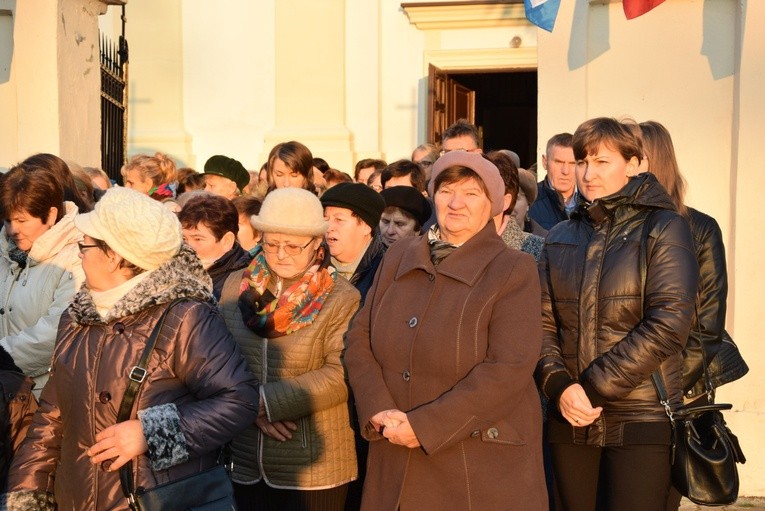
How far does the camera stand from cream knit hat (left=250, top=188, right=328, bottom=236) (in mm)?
4789

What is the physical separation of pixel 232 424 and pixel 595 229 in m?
1.70

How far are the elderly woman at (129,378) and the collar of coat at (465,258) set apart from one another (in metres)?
0.83

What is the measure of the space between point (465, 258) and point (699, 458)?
3.82 feet

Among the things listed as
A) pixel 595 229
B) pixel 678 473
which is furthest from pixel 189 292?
pixel 678 473

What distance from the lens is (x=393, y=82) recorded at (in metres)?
13.8

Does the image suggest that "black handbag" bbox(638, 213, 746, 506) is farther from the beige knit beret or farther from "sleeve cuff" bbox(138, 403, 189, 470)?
"sleeve cuff" bbox(138, 403, 189, 470)

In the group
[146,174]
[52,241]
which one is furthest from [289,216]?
[146,174]

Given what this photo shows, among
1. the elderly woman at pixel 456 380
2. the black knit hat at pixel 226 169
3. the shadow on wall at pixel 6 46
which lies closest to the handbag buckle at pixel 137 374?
the elderly woman at pixel 456 380

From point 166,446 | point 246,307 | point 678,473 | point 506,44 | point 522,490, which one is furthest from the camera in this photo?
point 506,44

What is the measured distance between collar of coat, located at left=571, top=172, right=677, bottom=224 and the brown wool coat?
17.9 inches

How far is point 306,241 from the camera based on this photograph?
190 inches

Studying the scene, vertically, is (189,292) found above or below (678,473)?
above

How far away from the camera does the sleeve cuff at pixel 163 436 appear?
3586 mm

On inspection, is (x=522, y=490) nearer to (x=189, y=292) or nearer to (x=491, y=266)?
(x=491, y=266)
